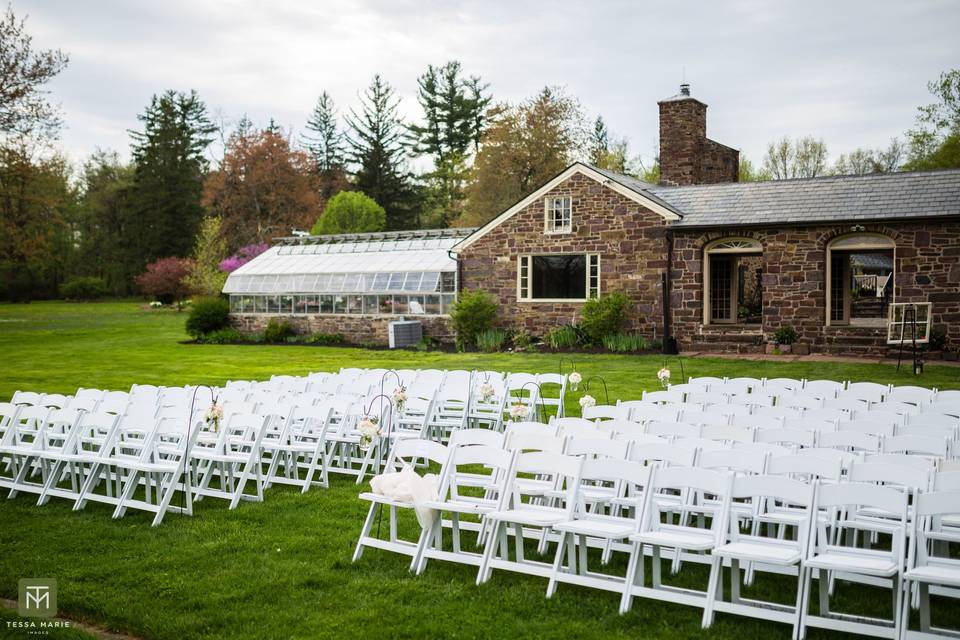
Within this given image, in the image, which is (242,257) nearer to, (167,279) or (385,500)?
(167,279)

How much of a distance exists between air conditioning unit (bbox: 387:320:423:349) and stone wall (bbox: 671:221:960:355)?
7.88 meters

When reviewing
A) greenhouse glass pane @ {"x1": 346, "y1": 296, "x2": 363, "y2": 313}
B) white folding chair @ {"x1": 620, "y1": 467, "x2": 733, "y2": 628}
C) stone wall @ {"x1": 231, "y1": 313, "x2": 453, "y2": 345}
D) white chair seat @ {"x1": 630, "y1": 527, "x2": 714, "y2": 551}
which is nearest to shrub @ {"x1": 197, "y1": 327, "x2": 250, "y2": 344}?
stone wall @ {"x1": 231, "y1": 313, "x2": 453, "y2": 345}

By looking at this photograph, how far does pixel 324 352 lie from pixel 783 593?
21.0m

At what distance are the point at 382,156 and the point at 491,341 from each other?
33.7 meters

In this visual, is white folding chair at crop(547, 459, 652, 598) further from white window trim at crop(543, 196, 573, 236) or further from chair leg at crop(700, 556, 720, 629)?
white window trim at crop(543, 196, 573, 236)

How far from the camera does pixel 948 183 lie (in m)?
20.7

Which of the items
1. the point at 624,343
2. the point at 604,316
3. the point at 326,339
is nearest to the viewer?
the point at 624,343

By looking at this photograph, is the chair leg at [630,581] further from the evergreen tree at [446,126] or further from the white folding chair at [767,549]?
the evergreen tree at [446,126]

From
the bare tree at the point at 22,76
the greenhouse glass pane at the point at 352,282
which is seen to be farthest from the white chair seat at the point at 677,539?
the bare tree at the point at 22,76

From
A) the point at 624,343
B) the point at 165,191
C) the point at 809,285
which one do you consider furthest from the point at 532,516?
the point at 165,191

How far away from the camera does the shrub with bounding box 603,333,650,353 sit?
74.2ft

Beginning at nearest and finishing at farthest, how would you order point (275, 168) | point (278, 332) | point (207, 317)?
point (278, 332) → point (207, 317) → point (275, 168)

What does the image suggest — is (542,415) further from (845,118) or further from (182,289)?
(182,289)

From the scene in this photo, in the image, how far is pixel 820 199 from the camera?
2194 cm
